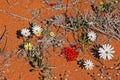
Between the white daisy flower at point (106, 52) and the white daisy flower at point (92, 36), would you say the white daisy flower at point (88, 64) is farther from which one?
the white daisy flower at point (92, 36)

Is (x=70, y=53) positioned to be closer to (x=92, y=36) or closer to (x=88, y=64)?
(x=88, y=64)

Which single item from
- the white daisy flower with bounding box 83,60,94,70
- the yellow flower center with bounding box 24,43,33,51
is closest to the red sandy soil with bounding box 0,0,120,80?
the white daisy flower with bounding box 83,60,94,70

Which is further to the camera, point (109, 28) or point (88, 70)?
point (109, 28)

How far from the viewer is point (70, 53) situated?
511 centimetres

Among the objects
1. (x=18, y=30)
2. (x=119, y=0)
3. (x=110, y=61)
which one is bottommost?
(x=110, y=61)

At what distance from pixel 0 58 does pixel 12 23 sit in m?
0.69

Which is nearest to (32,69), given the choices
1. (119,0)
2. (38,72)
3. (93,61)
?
(38,72)

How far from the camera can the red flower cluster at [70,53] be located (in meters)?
5.11

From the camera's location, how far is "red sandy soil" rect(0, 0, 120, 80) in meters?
4.93

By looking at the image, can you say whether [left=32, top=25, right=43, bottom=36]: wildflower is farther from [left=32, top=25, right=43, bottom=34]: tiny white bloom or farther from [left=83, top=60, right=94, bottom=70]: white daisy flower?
[left=83, top=60, right=94, bottom=70]: white daisy flower

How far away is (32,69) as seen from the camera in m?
4.98

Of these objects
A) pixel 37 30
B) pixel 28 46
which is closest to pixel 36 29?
pixel 37 30

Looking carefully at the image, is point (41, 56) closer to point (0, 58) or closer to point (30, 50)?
point (30, 50)

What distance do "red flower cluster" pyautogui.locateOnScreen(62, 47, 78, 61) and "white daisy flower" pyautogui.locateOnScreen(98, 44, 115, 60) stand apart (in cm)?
36
